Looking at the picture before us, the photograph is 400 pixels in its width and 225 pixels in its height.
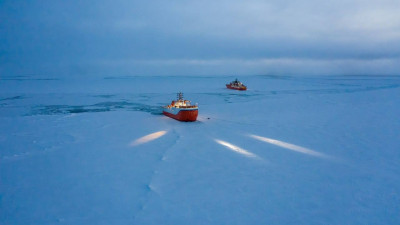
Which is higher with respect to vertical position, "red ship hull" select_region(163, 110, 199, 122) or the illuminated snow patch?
"red ship hull" select_region(163, 110, 199, 122)

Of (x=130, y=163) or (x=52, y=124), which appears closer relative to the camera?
(x=130, y=163)

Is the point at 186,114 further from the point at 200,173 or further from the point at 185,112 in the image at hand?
the point at 200,173

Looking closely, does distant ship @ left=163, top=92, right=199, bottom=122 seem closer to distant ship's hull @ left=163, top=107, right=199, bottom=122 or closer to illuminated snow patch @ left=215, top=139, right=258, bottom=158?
distant ship's hull @ left=163, top=107, right=199, bottom=122

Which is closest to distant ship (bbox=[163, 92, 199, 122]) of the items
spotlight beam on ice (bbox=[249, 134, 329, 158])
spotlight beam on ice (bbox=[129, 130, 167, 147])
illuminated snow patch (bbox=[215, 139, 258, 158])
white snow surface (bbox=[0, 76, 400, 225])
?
white snow surface (bbox=[0, 76, 400, 225])

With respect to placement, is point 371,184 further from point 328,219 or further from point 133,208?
point 133,208

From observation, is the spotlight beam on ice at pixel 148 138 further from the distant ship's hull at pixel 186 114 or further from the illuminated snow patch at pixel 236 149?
the illuminated snow patch at pixel 236 149

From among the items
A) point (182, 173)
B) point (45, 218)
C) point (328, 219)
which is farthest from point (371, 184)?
point (45, 218)

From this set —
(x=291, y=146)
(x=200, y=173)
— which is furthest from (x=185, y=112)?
(x=200, y=173)

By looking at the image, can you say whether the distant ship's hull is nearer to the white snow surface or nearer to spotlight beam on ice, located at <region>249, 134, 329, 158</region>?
the white snow surface

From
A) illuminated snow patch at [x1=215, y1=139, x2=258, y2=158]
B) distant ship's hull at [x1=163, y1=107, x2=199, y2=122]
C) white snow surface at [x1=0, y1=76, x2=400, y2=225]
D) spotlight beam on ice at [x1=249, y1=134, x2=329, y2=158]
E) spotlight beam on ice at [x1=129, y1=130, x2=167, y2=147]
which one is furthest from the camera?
distant ship's hull at [x1=163, y1=107, x2=199, y2=122]

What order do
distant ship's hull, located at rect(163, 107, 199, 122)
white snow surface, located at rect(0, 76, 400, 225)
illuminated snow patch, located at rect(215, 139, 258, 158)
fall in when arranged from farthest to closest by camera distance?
1. distant ship's hull, located at rect(163, 107, 199, 122)
2. illuminated snow patch, located at rect(215, 139, 258, 158)
3. white snow surface, located at rect(0, 76, 400, 225)

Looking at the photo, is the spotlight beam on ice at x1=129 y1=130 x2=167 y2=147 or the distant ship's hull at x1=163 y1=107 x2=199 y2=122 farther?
the distant ship's hull at x1=163 y1=107 x2=199 y2=122

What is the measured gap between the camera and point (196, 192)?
1020 centimetres

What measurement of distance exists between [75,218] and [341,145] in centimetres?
1533
